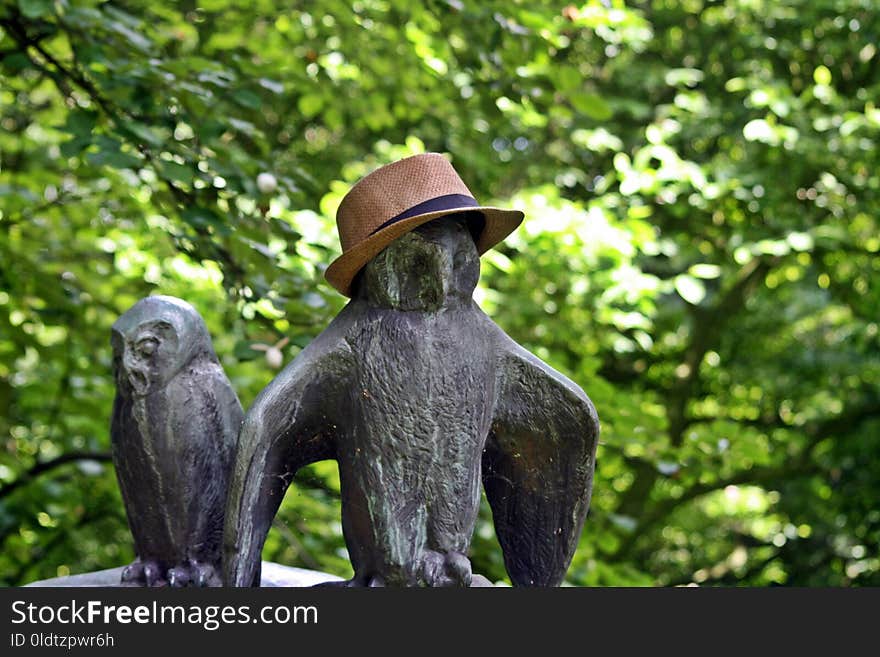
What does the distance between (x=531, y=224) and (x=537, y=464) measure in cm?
347

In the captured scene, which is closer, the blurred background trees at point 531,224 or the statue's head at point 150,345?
the statue's head at point 150,345

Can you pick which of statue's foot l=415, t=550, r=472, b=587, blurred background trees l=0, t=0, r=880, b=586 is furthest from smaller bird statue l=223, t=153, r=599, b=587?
blurred background trees l=0, t=0, r=880, b=586

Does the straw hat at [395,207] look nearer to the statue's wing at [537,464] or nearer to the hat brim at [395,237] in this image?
the hat brim at [395,237]

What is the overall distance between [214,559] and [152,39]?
93.7 inches

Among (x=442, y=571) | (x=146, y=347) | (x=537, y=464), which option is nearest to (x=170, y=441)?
(x=146, y=347)

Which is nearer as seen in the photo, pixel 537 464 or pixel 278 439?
pixel 278 439

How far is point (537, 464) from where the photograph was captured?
2.46 metres

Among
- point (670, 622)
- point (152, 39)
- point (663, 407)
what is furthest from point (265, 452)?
point (663, 407)

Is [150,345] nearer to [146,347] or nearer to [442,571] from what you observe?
[146,347]

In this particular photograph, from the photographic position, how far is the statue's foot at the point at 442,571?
2.19 metres

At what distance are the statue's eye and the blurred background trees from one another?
2.00ft

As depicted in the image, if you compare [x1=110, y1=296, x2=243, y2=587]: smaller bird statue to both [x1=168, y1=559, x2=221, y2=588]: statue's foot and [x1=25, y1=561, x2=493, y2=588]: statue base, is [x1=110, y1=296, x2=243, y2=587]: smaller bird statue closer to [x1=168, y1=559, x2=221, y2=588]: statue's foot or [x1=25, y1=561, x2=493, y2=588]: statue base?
[x1=168, y1=559, x2=221, y2=588]: statue's foot

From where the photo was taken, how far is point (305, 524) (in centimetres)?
503

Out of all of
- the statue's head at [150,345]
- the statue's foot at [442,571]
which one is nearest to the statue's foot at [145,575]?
the statue's head at [150,345]
